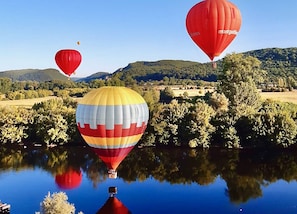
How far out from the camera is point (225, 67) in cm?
4259

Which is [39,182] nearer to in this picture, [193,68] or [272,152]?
[272,152]

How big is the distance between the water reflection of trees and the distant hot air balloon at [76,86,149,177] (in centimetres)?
733

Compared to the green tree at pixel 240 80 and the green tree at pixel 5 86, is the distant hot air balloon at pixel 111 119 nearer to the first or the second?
the green tree at pixel 240 80

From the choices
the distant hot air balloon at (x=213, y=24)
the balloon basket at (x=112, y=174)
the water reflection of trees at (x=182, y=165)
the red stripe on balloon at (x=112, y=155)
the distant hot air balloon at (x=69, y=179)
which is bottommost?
the distant hot air balloon at (x=69, y=179)

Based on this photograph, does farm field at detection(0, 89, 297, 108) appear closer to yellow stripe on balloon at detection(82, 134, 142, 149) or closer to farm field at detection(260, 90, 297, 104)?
farm field at detection(260, 90, 297, 104)

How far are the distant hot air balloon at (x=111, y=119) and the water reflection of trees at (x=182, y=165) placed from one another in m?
7.33

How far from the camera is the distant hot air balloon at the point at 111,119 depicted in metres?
16.2

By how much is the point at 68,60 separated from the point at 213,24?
15714 millimetres

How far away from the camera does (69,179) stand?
24.9 meters

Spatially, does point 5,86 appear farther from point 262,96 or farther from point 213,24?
point 213,24

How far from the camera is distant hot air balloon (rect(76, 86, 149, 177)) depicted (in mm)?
16234

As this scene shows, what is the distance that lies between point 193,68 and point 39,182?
2825 inches

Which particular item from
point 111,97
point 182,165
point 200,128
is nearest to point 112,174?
point 111,97

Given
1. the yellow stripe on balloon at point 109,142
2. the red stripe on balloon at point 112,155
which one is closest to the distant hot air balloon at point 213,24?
the yellow stripe on balloon at point 109,142
